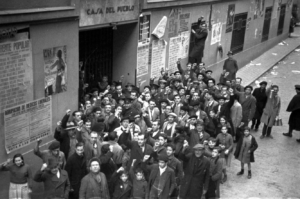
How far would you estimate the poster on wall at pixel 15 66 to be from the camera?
7.64 m

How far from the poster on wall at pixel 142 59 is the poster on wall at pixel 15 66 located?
4.75 meters

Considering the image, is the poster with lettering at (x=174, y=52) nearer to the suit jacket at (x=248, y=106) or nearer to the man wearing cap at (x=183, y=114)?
the suit jacket at (x=248, y=106)

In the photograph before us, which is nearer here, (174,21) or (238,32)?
(174,21)

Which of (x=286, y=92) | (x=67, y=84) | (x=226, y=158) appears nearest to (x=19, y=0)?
(x=67, y=84)

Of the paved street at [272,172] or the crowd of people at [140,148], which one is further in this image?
the paved street at [272,172]

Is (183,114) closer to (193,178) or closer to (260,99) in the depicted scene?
(193,178)

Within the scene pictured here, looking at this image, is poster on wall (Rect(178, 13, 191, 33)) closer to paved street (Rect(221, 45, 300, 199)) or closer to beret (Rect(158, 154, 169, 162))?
paved street (Rect(221, 45, 300, 199))

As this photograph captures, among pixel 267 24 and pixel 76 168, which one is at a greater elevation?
pixel 267 24

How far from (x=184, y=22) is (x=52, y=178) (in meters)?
9.76

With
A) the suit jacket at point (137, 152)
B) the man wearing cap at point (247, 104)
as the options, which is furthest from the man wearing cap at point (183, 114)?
the man wearing cap at point (247, 104)

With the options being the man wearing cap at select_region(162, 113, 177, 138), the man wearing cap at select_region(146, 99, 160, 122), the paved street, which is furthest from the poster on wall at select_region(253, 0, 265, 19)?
the man wearing cap at select_region(162, 113, 177, 138)

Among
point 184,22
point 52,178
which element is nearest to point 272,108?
point 184,22

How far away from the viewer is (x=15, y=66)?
7.90 metres

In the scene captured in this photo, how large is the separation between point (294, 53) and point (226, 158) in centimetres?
1837
